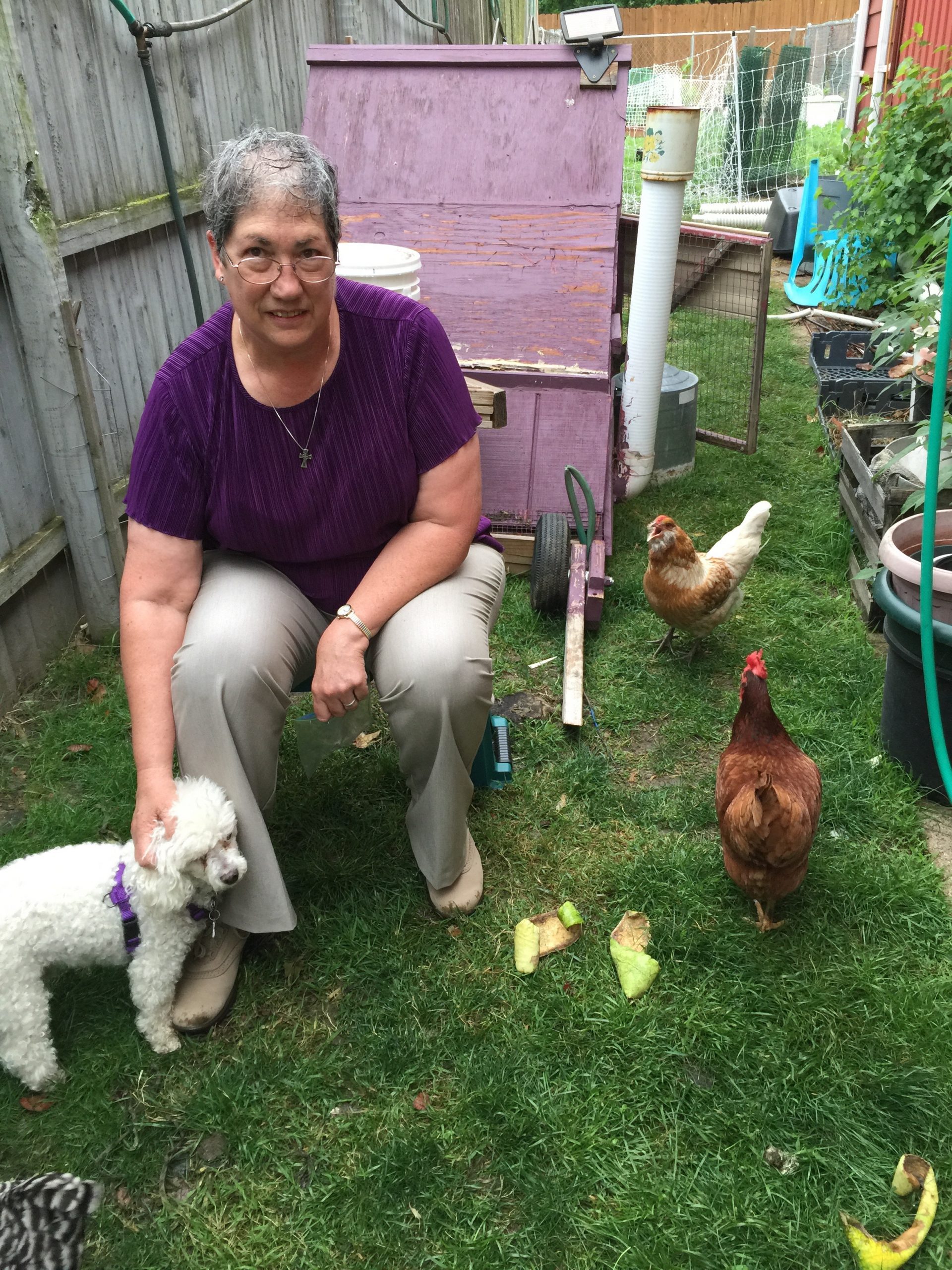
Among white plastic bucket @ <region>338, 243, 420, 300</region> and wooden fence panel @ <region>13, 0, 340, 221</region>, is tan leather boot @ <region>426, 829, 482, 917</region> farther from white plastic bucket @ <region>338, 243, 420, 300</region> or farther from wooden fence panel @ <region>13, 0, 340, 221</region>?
wooden fence panel @ <region>13, 0, 340, 221</region>

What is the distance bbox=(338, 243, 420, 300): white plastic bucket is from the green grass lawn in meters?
1.56

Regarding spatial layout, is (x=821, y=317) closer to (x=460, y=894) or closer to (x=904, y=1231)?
(x=460, y=894)

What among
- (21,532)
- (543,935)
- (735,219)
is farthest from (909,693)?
(735,219)

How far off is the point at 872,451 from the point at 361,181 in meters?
2.47

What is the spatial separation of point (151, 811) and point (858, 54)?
11.7m

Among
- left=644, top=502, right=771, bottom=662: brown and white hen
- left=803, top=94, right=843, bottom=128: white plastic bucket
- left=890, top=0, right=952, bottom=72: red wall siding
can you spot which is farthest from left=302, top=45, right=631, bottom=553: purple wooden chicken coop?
left=803, top=94, right=843, bottom=128: white plastic bucket

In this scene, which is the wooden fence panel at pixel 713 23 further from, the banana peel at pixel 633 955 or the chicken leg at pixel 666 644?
the banana peel at pixel 633 955

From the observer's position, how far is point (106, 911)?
1.85m

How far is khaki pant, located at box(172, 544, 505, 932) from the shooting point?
192cm

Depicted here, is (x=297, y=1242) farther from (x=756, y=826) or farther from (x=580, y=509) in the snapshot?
(x=580, y=509)

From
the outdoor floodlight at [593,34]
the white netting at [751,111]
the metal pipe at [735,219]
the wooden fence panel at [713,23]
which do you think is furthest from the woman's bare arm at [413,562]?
the wooden fence panel at [713,23]

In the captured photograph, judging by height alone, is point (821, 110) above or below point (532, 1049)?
above

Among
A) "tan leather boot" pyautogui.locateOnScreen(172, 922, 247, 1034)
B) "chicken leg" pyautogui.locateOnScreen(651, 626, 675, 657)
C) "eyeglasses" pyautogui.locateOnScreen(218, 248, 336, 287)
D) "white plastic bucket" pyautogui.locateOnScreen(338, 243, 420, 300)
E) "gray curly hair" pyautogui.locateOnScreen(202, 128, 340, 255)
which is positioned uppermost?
"gray curly hair" pyautogui.locateOnScreen(202, 128, 340, 255)

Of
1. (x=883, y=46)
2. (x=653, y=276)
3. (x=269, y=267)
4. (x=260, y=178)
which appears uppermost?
(x=883, y=46)
